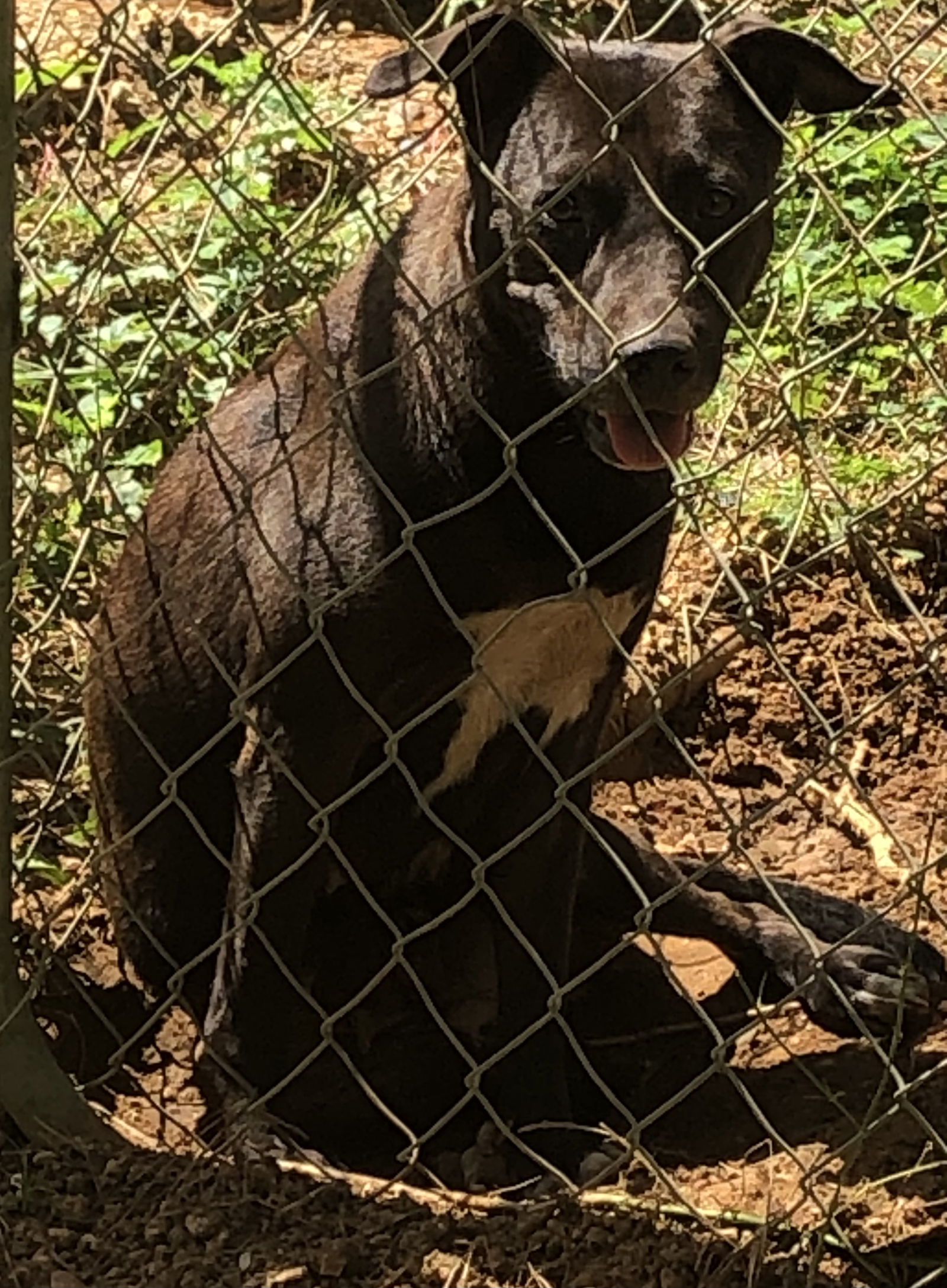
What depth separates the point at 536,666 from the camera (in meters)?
2.70

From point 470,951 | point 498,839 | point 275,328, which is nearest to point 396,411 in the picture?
point 498,839

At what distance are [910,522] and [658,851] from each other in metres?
0.89

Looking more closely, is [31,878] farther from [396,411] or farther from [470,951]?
[396,411]

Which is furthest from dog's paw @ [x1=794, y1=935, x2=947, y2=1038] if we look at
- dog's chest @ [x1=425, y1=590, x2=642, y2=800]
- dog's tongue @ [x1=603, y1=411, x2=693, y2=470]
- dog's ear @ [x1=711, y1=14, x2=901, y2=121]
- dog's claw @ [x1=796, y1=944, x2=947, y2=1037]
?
dog's ear @ [x1=711, y1=14, x2=901, y2=121]

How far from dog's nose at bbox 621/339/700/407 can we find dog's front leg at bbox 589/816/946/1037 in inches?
38.0

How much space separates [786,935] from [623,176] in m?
1.37

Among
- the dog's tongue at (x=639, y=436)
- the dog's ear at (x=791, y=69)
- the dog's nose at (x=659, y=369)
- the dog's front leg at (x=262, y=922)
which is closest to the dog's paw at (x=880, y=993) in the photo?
the dog's front leg at (x=262, y=922)

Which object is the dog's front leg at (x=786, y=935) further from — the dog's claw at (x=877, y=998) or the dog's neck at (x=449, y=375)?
the dog's neck at (x=449, y=375)

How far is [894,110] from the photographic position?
455cm

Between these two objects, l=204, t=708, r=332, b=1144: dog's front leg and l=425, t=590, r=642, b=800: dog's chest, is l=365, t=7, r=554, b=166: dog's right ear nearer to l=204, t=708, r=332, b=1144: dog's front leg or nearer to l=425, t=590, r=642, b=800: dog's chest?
l=425, t=590, r=642, b=800: dog's chest

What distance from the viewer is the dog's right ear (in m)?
2.15

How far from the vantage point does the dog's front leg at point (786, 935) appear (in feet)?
9.65

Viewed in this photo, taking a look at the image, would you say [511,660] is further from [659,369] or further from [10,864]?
[10,864]

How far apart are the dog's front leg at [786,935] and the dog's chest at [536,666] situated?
274 millimetres
